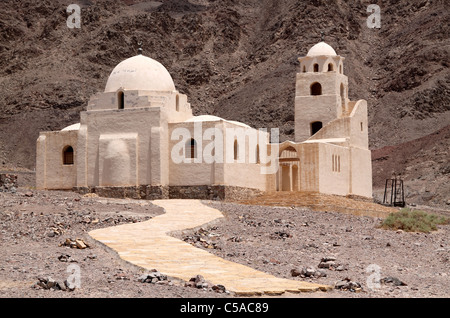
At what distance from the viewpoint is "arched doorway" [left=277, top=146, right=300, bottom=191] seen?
28.4m

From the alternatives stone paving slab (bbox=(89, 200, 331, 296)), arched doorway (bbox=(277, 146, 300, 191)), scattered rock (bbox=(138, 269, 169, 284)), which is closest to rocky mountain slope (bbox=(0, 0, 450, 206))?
arched doorway (bbox=(277, 146, 300, 191))

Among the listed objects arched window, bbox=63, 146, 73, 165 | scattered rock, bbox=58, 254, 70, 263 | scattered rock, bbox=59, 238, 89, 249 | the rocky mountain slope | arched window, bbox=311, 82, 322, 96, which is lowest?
scattered rock, bbox=58, 254, 70, 263

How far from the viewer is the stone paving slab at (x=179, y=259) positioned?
33.5 ft

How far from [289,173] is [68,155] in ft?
27.4

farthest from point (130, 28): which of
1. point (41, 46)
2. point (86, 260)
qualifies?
point (86, 260)

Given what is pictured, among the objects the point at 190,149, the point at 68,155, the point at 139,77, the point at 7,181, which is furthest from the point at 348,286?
the point at 68,155

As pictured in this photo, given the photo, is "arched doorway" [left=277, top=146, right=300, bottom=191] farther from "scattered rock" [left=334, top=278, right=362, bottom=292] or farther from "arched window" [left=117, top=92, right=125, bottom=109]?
"scattered rock" [left=334, top=278, right=362, bottom=292]

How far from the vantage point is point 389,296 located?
9969mm

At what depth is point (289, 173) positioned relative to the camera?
2864 centimetres

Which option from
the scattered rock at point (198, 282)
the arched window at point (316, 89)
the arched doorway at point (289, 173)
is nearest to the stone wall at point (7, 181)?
the arched doorway at point (289, 173)

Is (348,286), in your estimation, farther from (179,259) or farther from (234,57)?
(234,57)

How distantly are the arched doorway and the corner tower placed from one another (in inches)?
103

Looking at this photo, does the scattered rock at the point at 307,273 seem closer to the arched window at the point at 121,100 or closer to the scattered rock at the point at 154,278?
the scattered rock at the point at 154,278

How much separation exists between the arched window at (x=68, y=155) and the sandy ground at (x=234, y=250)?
27.2ft
